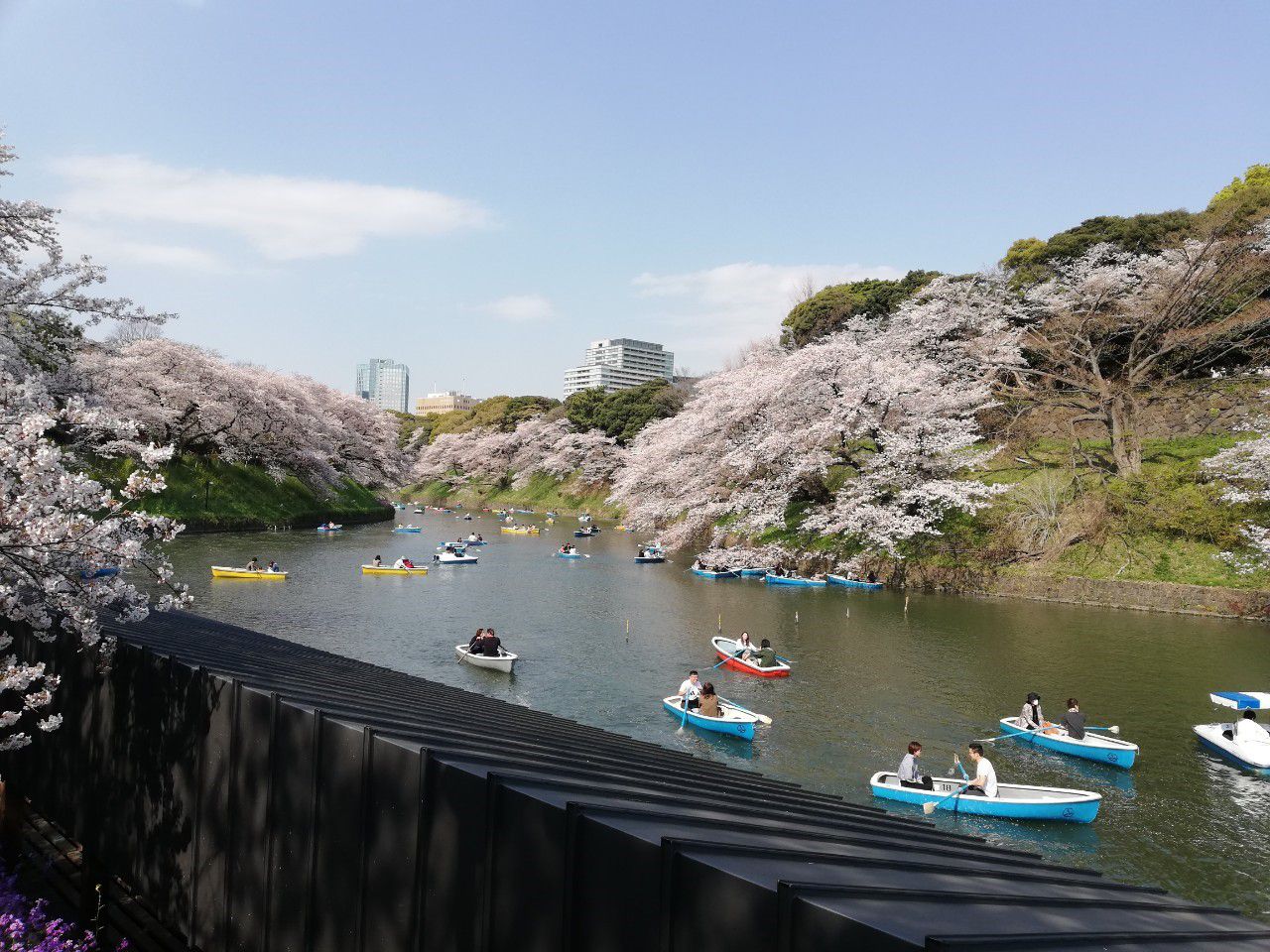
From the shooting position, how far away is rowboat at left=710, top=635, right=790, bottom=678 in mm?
23781

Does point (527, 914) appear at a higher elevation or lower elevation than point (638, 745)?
higher

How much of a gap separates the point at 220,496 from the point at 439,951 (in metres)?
56.9

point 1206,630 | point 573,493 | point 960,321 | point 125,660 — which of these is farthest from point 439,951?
point 573,493

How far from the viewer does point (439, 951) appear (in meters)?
4.47

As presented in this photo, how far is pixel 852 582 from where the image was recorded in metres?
40.2

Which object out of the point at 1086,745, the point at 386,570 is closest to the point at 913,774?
the point at 1086,745

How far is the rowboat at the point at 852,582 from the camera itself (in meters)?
39.7

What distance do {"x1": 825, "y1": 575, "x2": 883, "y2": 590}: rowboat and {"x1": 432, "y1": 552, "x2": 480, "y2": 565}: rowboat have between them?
20.8 m

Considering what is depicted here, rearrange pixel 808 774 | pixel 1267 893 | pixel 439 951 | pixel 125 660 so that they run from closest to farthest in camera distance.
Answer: pixel 439 951
pixel 125 660
pixel 1267 893
pixel 808 774

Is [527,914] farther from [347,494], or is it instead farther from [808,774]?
[347,494]

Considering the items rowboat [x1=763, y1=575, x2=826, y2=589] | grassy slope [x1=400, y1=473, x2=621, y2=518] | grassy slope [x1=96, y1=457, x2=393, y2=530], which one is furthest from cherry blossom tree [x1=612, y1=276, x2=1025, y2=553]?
grassy slope [x1=400, y1=473, x2=621, y2=518]

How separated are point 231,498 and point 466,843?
5770cm

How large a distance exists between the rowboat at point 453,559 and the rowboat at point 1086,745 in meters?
33.8

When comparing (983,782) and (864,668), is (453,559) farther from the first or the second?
(983,782)
